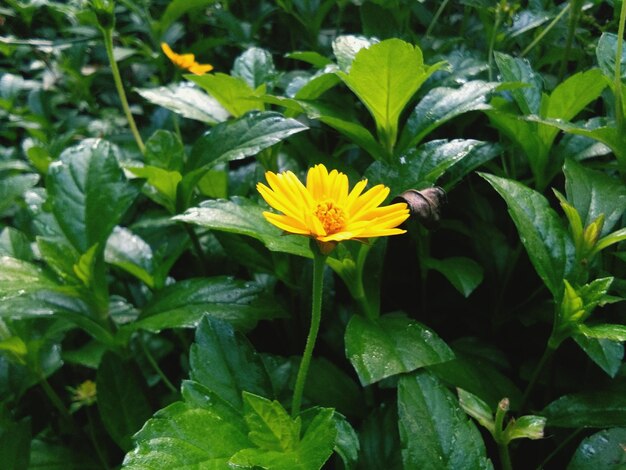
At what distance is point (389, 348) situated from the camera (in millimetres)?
651

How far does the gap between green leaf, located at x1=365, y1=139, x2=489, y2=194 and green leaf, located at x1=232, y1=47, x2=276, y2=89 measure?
0.33 m

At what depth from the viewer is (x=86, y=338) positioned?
103cm

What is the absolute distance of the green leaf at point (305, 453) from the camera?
21.0 inches

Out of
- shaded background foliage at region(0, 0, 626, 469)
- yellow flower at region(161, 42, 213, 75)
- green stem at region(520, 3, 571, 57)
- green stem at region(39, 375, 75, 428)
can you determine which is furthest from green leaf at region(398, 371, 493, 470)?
yellow flower at region(161, 42, 213, 75)

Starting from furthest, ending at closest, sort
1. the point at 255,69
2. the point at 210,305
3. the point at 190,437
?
the point at 255,69 → the point at 210,305 → the point at 190,437

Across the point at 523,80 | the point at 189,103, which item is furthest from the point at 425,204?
the point at 189,103

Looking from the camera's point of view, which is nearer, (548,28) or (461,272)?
(461,272)

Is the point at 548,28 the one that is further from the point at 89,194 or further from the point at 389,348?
the point at 89,194

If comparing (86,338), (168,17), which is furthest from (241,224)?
(168,17)

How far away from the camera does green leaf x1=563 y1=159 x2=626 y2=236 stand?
0.72 meters

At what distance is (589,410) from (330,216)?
371mm

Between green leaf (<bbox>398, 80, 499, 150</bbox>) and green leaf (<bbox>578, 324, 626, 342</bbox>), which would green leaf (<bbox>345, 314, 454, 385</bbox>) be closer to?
green leaf (<bbox>578, 324, 626, 342</bbox>)

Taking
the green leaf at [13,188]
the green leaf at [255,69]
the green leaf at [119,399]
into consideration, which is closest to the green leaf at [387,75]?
the green leaf at [255,69]

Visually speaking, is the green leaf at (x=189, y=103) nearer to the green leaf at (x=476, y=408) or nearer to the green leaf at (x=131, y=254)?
the green leaf at (x=131, y=254)
